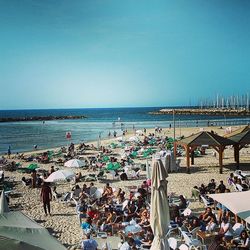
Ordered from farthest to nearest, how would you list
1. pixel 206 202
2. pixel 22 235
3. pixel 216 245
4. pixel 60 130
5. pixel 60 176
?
pixel 60 130 → pixel 60 176 → pixel 206 202 → pixel 216 245 → pixel 22 235

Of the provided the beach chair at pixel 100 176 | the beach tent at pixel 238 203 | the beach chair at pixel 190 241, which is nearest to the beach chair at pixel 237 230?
the beach tent at pixel 238 203

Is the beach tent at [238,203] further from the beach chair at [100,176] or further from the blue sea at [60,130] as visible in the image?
the blue sea at [60,130]

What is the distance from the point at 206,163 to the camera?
20.0 metres

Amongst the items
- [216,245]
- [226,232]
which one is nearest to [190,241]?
[216,245]

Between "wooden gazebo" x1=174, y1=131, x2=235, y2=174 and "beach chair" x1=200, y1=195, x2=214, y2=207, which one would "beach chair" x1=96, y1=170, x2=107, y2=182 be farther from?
Answer: "beach chair" x1=200, y1=195, x2=214, y2=207

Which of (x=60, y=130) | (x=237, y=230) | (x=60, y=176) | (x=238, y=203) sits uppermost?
(x=238, y=203)

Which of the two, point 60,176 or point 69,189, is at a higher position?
point 60,176

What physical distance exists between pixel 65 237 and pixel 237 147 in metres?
11.0

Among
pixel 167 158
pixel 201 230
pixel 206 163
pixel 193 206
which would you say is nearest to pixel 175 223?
pixel 201 230

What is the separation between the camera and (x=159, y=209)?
7516mm

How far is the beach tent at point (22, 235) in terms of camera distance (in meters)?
4.28

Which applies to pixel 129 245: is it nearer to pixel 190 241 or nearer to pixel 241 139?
pixel 190 241

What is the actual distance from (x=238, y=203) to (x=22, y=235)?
17.7 feet

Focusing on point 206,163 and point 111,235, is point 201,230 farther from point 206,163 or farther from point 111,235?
point 206,163
